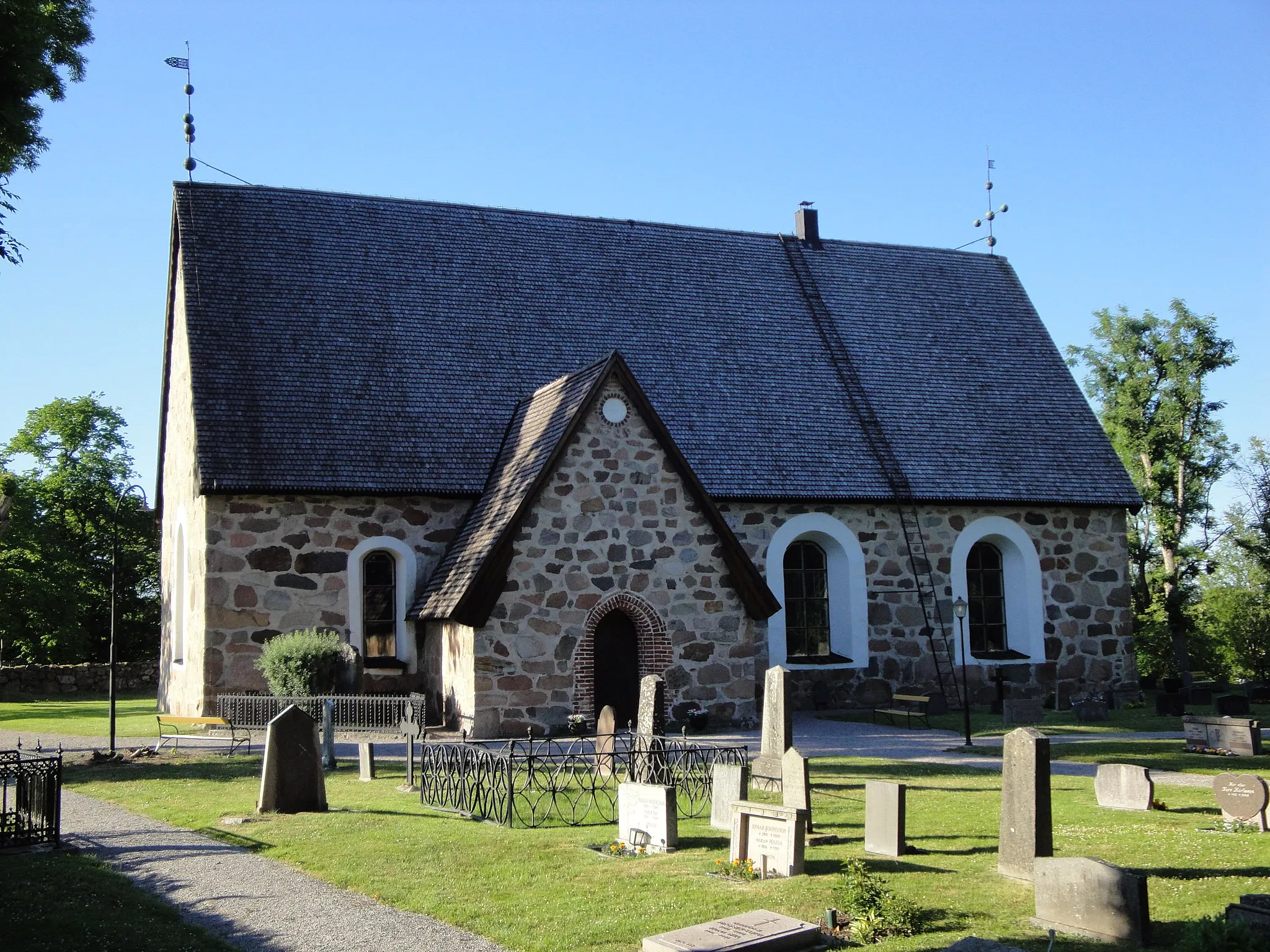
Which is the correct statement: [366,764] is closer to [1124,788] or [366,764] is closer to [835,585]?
[1124,788]

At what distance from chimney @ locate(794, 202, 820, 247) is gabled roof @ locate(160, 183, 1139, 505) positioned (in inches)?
16.2

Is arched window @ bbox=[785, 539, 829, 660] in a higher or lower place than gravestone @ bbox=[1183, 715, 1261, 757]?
higher

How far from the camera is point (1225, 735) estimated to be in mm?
16062

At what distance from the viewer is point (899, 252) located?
93.4 feet

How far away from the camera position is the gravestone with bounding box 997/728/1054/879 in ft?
28.7

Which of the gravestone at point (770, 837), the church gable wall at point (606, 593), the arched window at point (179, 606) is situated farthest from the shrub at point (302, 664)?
the gravestone at point (770, 837)

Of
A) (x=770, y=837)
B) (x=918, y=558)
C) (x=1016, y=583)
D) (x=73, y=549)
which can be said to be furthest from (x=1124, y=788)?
(x=73, y=549)

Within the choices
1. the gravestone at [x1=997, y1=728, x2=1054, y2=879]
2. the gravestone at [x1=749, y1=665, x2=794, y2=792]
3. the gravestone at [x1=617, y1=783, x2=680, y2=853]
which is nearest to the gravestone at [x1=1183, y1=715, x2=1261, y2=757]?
the gravestone at [x1=749, y1=665, x2=794, y2=792]

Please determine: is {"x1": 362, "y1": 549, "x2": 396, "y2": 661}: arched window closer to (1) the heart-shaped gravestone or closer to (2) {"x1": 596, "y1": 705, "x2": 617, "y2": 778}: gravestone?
(2) {"x1": 596, "y1": 705, "x2": 617, "y2": 778}: gravestone

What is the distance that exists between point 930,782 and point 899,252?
17361mm

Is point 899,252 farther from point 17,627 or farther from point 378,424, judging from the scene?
point 17,627

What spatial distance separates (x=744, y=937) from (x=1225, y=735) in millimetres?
11633

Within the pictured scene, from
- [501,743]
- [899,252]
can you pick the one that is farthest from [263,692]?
[899,252]

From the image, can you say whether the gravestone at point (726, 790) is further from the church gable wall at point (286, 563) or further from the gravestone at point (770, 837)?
the church gable wall at point (286, 563)
